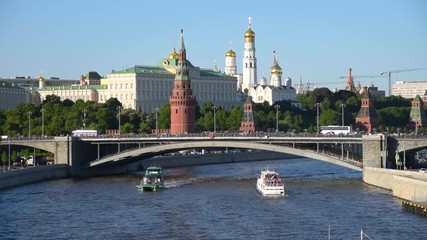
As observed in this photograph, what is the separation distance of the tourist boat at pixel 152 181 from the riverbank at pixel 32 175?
1006 centimetres

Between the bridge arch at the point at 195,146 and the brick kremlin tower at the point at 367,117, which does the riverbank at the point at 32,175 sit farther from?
the brick kremlin tower at the point at 367,117

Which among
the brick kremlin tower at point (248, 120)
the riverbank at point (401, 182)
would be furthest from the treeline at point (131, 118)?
the riverbank at point (401, 182)

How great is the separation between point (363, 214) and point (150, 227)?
529 inches

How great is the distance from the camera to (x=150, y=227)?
65.8 metres

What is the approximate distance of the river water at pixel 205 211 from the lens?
6300 centimetres

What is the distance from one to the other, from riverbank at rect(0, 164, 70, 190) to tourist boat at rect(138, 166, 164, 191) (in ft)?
33.0

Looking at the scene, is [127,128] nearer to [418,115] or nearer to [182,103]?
[182,103]

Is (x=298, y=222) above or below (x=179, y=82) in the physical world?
below

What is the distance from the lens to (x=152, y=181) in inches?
3548

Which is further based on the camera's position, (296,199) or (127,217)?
(296,199)

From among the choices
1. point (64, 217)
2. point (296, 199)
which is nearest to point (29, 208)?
point (64, 217)

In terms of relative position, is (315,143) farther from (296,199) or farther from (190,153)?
(190,153)

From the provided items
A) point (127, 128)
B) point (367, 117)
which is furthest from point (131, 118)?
point (367, 117)

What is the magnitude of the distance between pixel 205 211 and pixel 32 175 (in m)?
27.6
